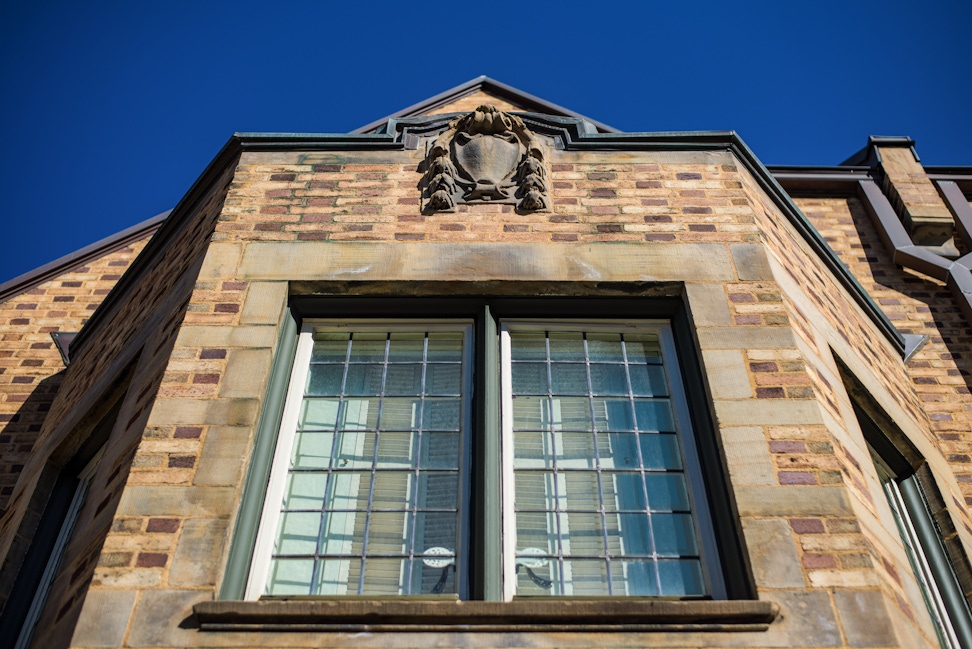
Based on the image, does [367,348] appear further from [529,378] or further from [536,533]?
[536,533]

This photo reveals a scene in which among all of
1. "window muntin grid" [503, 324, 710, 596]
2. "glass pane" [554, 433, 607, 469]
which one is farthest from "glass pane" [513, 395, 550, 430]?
"glass pane" [554, 433, 607, 469]

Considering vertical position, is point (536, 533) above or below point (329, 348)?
below

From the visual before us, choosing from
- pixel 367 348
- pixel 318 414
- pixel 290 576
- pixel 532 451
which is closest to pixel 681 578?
pixel 532 451

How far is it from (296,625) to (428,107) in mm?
5038

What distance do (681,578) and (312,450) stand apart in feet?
6.31

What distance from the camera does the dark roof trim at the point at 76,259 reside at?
8.66 metres

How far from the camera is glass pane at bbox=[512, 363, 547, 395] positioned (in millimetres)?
5191

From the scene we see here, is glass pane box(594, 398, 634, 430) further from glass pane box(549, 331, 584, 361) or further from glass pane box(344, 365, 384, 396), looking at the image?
glass pane box(344, 365, 384, 396)

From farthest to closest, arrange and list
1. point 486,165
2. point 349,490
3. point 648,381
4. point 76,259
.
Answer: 1. point 76,259
2. point 486,165
3. point 648,381
4. point 349,490

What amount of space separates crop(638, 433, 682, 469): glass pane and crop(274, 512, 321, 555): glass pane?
1.65 metres

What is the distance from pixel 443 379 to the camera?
524cm

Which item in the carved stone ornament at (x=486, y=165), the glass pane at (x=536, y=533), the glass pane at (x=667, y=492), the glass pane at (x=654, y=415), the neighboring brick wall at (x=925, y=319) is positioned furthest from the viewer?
the neighboring brick wall at (x=925, y=319)

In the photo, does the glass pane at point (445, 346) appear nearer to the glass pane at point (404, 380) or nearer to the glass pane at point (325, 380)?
the glass pane at point (404, 380)

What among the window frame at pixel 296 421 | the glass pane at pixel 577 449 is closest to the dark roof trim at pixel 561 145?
the window frame at pixel 296 421
